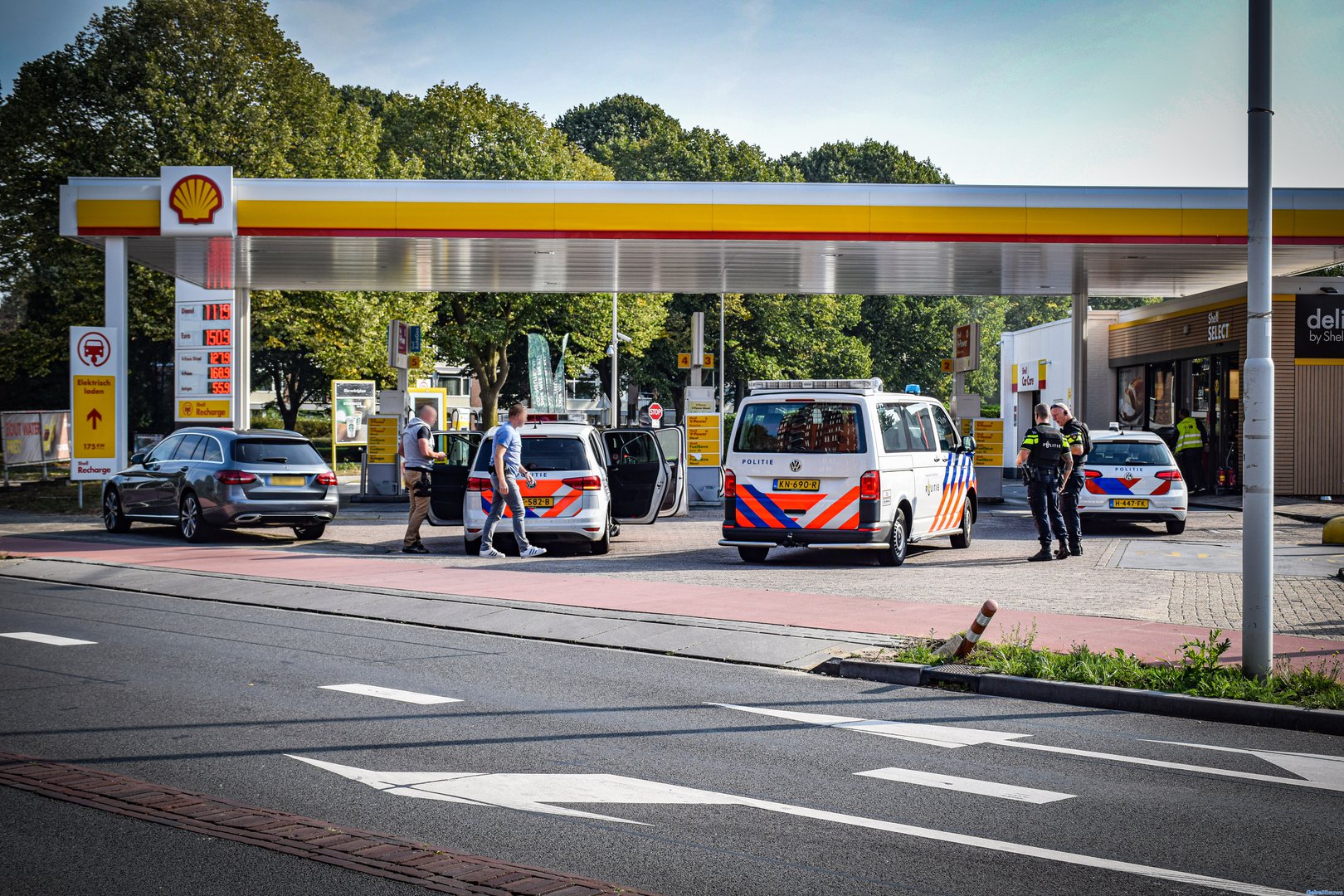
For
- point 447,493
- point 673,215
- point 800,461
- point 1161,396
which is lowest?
point 447,493

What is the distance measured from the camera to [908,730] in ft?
23.1

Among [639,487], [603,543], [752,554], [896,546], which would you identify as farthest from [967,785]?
[639,487]

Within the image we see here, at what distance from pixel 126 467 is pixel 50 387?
31.7m

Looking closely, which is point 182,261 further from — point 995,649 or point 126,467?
point 995,649

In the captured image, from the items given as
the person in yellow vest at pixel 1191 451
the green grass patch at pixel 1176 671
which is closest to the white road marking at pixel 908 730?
the green grass patch at pixel 1176 671

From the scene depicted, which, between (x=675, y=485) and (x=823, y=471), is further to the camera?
(x=675, y=485)

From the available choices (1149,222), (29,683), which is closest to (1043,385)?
(1149,222)

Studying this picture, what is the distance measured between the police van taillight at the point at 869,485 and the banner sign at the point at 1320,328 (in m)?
14.8

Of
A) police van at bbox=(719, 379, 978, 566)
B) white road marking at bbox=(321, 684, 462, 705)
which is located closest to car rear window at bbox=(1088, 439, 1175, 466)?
police van at bbox=(719, 379, 978, 566)

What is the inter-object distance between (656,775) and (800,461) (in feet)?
29.7

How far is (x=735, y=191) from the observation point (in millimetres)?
21594

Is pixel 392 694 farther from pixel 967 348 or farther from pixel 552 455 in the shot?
pixel 967 348

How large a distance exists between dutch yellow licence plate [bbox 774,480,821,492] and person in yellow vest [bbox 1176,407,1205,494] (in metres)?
13.9

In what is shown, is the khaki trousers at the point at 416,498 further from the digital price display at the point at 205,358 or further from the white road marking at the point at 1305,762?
the white road marking at the point at 1305,762
